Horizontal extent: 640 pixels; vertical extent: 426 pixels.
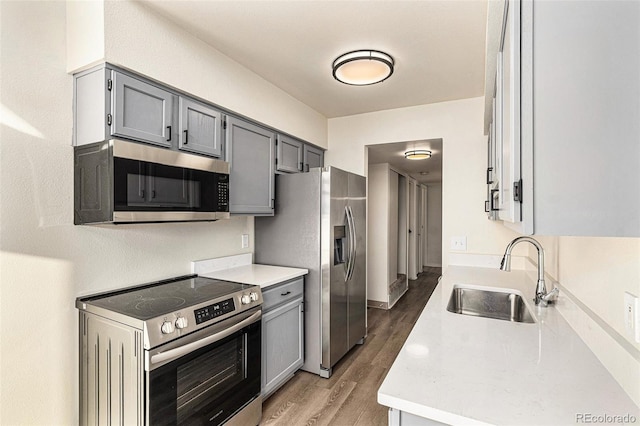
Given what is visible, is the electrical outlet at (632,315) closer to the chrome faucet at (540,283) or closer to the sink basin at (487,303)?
the chrome faucet at (540,283)

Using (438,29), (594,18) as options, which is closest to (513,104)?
(594,18)

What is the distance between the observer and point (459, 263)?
10.4 ft

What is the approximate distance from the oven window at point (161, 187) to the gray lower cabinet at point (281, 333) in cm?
78

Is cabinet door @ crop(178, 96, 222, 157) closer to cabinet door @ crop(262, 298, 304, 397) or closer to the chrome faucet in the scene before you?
cabinet door @ crop(262, 298, 304, 397)

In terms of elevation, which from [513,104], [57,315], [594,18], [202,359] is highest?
[594,18]

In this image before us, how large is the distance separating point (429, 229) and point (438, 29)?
24.0 feet

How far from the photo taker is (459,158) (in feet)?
10.7

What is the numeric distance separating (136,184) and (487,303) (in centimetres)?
220

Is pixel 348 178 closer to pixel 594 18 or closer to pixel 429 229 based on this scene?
pixel 594 18

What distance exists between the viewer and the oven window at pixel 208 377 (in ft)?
5.35

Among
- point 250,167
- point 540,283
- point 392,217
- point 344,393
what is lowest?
point 344,393

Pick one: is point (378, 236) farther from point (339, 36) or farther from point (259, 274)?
point (339, 36)

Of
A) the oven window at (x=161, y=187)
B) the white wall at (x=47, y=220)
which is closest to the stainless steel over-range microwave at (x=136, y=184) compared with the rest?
the oven window at (x=161, y=187)

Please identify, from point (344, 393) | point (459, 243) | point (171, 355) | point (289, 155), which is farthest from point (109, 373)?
point (459, 243)
